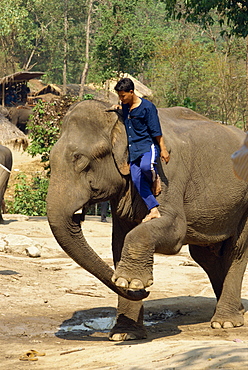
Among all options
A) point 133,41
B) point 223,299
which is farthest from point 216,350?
point 133,41

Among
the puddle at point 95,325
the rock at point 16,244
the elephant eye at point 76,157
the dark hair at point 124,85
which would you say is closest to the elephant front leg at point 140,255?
the elephant eye at point 76,157

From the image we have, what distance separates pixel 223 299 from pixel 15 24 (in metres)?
38.3

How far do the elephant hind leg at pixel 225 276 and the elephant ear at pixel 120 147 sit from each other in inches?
75.2

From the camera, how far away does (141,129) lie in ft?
17.9

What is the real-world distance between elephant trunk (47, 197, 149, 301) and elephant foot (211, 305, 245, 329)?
153 centimetres

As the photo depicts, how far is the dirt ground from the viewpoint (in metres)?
4.47

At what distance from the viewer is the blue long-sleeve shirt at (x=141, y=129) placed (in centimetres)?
543

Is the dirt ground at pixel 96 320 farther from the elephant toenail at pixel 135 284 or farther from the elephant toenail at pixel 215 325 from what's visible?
the elephant toenail at pixel 135 284

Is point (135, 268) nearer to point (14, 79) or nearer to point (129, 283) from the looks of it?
point (129, 283)

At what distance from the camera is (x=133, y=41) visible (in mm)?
30797

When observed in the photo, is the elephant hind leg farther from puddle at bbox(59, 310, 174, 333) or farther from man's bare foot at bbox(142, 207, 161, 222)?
man's bare foot at bbox(142, 207, 161, 222)

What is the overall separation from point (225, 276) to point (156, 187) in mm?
1896

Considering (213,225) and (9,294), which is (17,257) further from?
(213,225)

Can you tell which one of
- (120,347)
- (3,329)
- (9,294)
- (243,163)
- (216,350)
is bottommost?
(9,294)
